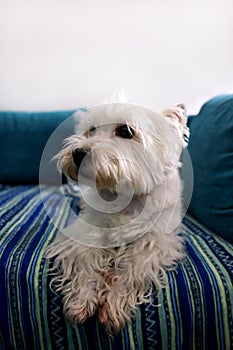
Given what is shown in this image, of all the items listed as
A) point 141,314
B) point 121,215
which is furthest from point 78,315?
point 121,215

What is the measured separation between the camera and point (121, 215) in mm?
995

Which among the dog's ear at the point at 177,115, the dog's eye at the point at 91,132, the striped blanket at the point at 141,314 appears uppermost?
the dog's ear at the point at 177,115

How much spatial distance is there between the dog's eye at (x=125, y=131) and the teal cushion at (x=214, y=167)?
399 mm

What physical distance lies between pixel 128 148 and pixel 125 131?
70 mm

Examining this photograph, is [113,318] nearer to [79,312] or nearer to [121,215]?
[79,312]

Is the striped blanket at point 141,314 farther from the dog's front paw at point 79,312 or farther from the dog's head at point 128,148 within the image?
the dog's head at point 128,148

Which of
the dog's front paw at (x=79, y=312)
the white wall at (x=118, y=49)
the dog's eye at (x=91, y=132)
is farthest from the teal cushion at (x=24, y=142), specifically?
the dog's front paw at (x=79, y=312)

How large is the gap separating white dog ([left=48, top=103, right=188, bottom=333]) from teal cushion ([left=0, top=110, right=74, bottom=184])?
0.83 metres

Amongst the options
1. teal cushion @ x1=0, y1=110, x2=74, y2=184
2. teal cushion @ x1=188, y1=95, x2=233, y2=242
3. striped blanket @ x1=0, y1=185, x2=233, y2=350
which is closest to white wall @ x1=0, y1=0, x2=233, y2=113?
teal cushion @ x1=0, y1=110, x2=74, y2=184

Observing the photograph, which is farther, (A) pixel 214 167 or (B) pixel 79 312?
Answer: (A) pixel 214 167

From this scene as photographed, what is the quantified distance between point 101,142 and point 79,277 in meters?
0.40

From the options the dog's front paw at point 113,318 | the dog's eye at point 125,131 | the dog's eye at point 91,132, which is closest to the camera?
the dog's front paw at point 113,318

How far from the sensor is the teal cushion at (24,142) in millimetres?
1831

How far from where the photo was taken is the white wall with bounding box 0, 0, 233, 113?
6.17ft
